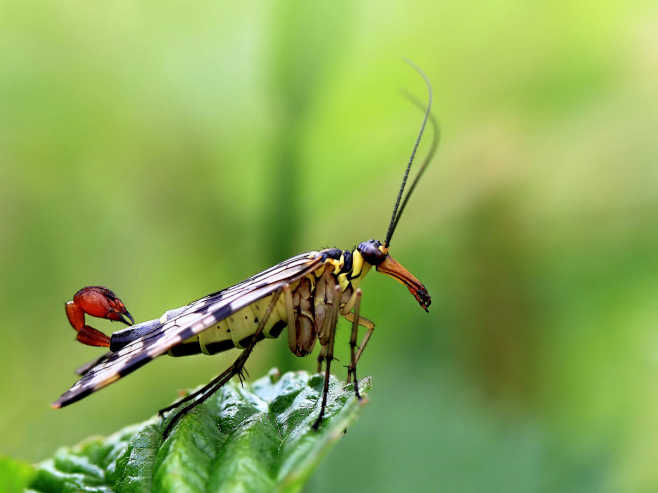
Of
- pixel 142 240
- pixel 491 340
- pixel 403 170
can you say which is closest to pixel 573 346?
pixel 491 340

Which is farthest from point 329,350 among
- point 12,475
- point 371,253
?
point 12,475

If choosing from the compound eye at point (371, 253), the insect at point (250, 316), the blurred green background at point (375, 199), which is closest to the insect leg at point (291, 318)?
the insect at point (250, 316)

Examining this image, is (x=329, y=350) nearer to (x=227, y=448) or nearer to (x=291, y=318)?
(x=291, y=318)

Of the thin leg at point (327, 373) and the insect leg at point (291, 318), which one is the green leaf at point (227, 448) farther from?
the insect leg at point (291, 318)

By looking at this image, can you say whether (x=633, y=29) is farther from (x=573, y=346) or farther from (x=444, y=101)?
(x=573, y=346)

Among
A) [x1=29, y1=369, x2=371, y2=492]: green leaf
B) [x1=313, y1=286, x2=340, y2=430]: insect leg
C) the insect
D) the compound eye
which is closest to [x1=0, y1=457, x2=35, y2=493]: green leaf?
[x1=29, y1=369, x2=371, y2=492]: green leaf

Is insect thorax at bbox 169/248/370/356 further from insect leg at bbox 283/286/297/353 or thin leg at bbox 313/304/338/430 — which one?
thin leg at bbox 313/304/338/430
